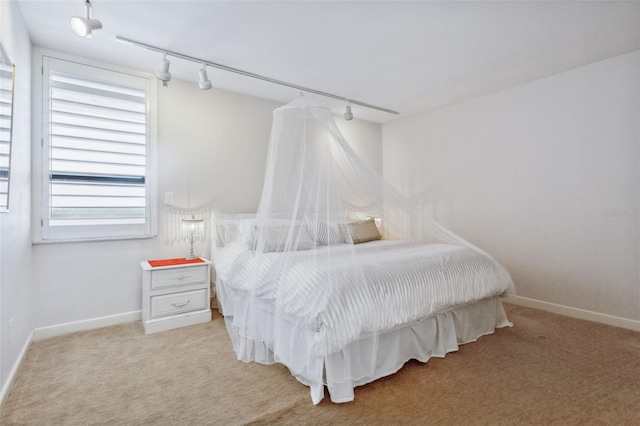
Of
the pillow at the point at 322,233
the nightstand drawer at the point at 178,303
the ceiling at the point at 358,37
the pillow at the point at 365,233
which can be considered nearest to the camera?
the pillow at the point at 322,233

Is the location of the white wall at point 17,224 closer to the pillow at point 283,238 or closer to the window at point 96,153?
the window at point 96,153

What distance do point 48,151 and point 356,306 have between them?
9.72ft

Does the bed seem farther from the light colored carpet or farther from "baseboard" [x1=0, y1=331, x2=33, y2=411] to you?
"baseboard" [x1=0, y1=331, x2=33, y2=411]

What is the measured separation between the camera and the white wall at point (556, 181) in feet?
9.98

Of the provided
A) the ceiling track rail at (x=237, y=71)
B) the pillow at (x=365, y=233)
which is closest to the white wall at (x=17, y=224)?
the ceiling track rail at (x=237, y=71)

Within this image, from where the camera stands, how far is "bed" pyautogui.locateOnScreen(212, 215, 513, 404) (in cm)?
191

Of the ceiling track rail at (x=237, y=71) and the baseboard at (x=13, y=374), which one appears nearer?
the baseboard at (x=13, y=374)

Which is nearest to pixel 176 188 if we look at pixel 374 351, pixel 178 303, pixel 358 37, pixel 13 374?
pixel 178 303

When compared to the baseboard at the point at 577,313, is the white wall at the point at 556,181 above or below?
above

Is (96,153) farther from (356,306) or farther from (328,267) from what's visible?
(356,306)

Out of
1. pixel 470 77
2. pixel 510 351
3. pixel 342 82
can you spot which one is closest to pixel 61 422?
pixel 510 351

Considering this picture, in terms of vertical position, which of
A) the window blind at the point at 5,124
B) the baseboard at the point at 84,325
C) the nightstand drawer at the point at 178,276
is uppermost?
the window blind at the point at 5,124

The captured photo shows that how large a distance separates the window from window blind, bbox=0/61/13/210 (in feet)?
3.34

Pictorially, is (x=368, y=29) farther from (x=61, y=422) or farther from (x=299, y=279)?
(x=61, y=422)
